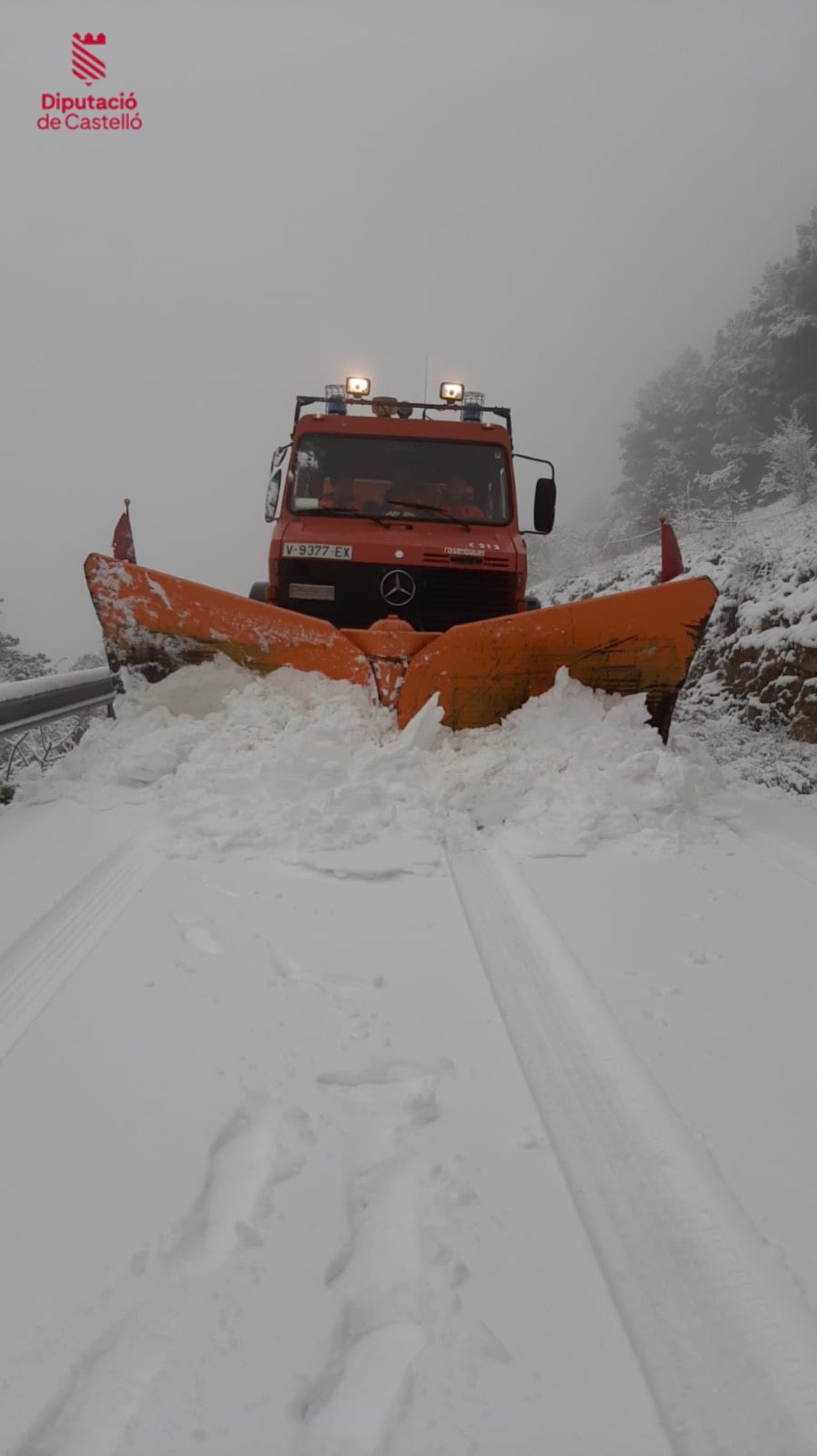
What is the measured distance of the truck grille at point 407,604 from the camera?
5.13 m

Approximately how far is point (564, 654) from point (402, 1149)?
2966 millimetres

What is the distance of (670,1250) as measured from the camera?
4.04ft

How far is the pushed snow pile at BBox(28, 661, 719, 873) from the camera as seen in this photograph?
3.16 meters

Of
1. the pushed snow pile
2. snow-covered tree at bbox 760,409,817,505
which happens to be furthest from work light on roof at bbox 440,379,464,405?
snow-covered tree at bbox 760,409,817,505

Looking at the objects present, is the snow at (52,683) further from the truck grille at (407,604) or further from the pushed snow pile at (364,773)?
the truck grille at (407,604)

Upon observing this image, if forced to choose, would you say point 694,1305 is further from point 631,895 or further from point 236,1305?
point 631,895

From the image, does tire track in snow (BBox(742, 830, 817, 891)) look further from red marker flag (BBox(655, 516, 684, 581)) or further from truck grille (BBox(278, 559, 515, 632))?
truck grille (BBox(278, 559, 515, 632))

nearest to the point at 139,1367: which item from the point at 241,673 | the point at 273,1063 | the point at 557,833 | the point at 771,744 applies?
the point at 273,1063

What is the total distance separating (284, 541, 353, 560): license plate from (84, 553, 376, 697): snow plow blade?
1031mm

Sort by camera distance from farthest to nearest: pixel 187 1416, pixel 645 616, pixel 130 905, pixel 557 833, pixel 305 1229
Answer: pixel 645 616
pixel 557 833
pixel 130 905
pixel 305 1229
pixel 187 1416

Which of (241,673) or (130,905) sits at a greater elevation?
(241,673)

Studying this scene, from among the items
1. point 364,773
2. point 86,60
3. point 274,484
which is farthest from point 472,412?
point 86,60

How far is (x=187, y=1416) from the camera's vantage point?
93cm

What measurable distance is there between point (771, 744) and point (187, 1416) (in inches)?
217
